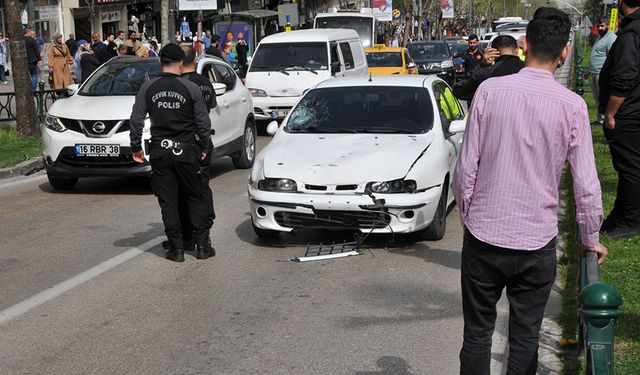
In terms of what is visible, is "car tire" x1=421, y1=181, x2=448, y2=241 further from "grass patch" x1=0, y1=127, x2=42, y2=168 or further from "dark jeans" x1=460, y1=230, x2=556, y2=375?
"grass patch" x1=0, y1=127, x2=42, y2=168

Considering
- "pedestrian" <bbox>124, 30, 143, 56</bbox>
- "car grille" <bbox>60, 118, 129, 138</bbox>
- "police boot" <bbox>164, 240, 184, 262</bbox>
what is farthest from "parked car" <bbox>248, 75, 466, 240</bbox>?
"pedestrian" <bbox>124, 30, 143, 56</bbox>

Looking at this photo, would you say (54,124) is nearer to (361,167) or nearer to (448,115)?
(448,115)

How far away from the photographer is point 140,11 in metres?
45.8

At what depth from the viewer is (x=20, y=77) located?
16.8 metres

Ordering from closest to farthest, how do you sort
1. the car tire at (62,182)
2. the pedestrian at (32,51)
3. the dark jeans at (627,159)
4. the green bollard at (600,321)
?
the green bollard at (600,321)
the dark jeans at (627,159)
the car tire at (62,182)
the pedestrian at (32,51)

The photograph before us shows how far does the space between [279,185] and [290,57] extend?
11.8m

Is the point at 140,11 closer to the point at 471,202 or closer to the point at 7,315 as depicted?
the point at 7,315

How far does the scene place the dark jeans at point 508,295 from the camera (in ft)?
12.8

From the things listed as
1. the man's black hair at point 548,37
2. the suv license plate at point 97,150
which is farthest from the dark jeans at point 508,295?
the suv license plate at point 97,150

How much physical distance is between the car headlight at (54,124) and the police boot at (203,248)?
14.6ft

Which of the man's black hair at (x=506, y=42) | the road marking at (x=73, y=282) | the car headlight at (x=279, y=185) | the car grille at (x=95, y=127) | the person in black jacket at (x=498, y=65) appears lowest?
the road marking at (x=73, y=282)

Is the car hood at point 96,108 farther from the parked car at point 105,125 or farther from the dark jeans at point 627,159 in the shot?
the dark jeans at point 627,159

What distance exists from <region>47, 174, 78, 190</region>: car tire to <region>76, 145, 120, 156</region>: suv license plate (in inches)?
29.9

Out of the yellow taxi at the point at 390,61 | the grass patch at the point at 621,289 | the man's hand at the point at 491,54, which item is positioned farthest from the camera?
the yellow taxi at the point at 390,61
